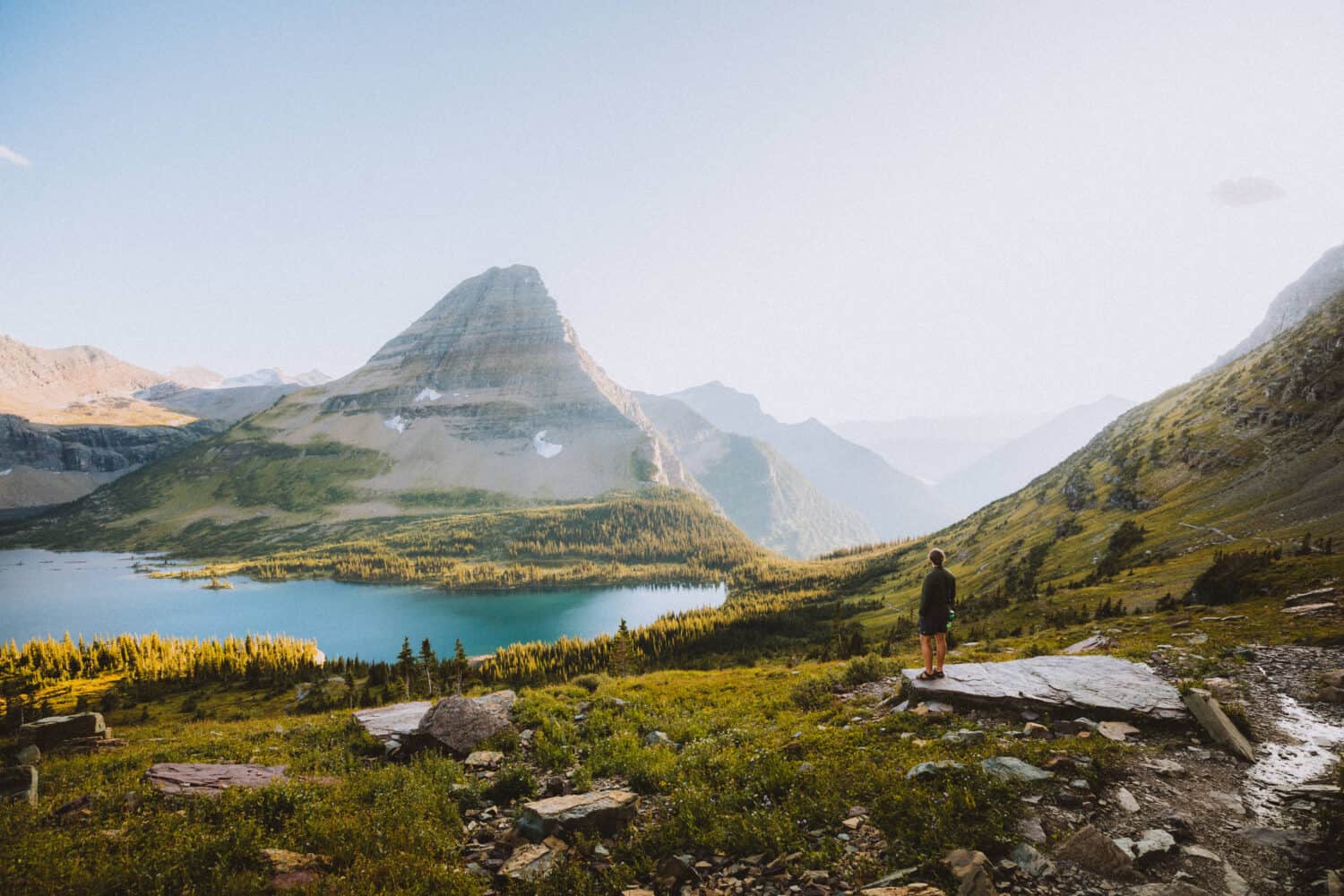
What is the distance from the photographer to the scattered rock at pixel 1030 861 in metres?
6.77

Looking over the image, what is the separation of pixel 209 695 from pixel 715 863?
85.3 m

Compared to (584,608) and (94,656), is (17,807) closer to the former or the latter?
(94,656)

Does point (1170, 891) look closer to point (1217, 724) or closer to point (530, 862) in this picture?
point (1217, 724)

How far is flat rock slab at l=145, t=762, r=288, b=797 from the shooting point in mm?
10805

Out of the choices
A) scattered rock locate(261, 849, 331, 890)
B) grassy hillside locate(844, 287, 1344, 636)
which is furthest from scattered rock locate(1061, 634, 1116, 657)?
scattered rock locate(261, 849, 331, 890)

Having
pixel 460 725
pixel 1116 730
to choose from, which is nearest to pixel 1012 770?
pixel 1116 730

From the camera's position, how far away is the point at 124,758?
47.9 feet

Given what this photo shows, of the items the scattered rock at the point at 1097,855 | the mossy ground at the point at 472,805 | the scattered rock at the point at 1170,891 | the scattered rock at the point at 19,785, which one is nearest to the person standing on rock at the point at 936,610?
the mossy ground at the point at 472,805

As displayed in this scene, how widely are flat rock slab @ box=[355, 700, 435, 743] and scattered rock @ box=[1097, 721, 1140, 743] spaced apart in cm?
1774

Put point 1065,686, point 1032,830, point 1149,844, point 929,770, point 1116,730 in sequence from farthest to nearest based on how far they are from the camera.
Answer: point 1065,686
point 1116,730
point 929,770
point 1032,830
point 1149,844

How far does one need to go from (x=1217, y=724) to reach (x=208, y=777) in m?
21.7

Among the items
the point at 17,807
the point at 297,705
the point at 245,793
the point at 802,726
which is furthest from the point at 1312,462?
the point at 297,705

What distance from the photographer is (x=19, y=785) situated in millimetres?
11320

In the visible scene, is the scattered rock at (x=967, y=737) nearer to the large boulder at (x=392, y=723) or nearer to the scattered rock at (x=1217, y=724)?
the scattered rock at (x=1217, y=724)
